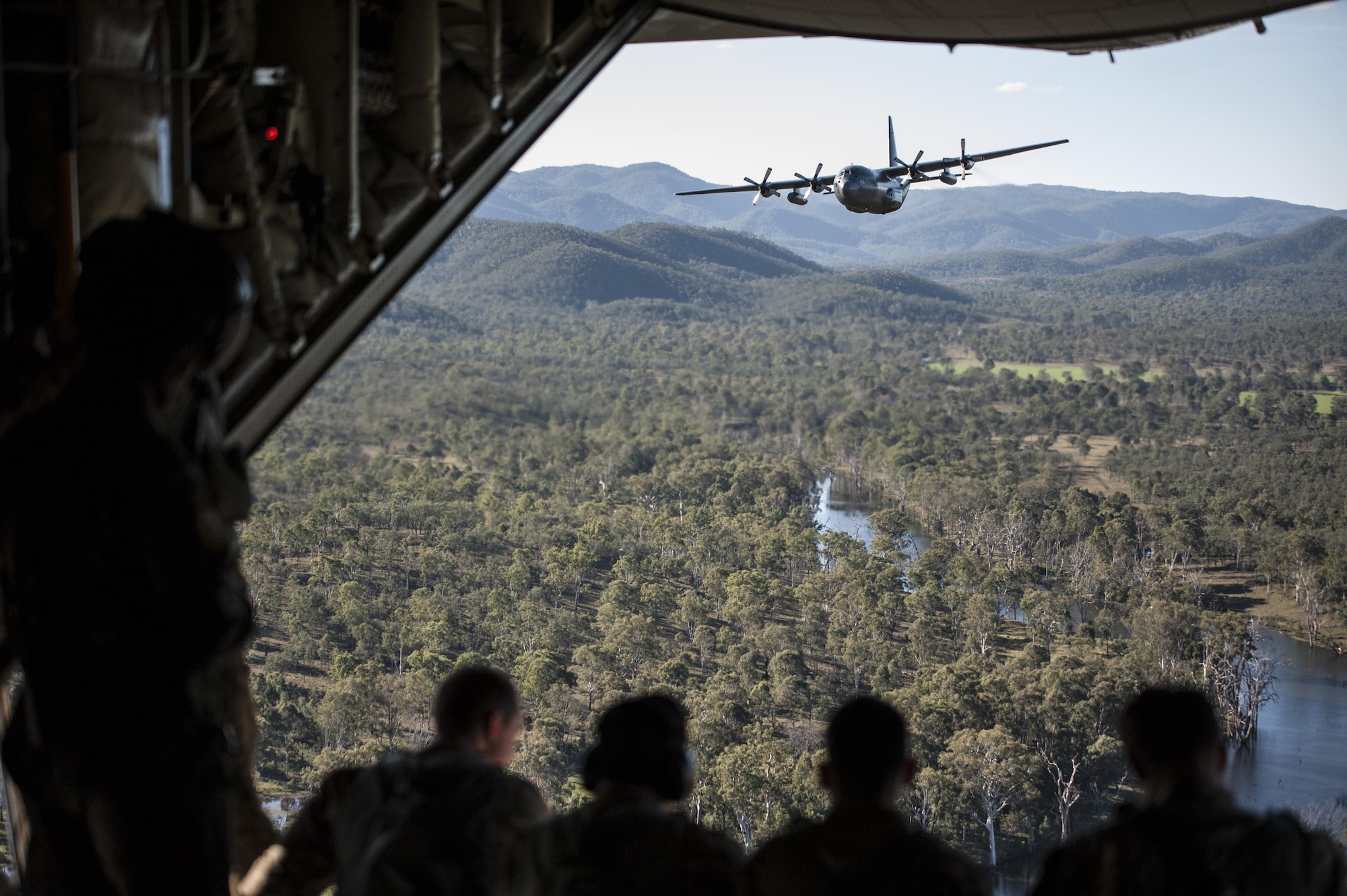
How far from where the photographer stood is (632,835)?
4.87ft

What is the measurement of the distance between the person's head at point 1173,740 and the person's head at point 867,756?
0.32 m

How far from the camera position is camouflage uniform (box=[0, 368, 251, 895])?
1.29 metres

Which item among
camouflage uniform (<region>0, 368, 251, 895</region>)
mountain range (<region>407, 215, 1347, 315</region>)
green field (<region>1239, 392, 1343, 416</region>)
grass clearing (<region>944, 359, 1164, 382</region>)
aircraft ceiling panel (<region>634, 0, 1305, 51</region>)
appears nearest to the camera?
camouflage uniform (<region>0, 368, 251, 895</region>)

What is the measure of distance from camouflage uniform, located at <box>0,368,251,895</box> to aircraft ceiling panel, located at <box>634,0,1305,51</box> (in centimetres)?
259

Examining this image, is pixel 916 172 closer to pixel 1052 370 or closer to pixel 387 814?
pixel 387 814

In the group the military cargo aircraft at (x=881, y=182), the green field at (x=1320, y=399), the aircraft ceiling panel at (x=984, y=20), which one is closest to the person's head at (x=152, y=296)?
the aircraft ceiling panel at (x=984, y=20)

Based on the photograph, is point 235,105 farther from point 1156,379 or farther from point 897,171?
point 1156,379

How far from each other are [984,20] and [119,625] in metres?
3.09

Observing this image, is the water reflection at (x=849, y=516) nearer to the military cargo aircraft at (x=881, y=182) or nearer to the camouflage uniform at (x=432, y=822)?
the military cargo aircraft at (x=881, y=182)

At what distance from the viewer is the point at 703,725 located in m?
34.8

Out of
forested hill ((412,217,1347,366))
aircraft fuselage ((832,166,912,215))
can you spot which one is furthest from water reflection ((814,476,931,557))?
forested hill ((412,217,1347,366))

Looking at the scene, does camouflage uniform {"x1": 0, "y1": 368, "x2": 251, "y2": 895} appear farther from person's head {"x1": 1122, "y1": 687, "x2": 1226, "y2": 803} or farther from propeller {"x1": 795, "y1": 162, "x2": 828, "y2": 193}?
propeller {"x1": 795, "y1": 162, "x2": 828, "y2": 193}

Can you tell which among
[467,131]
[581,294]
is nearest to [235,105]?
[467,131]

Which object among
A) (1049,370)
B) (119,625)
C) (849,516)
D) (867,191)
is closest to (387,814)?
(119,625)
